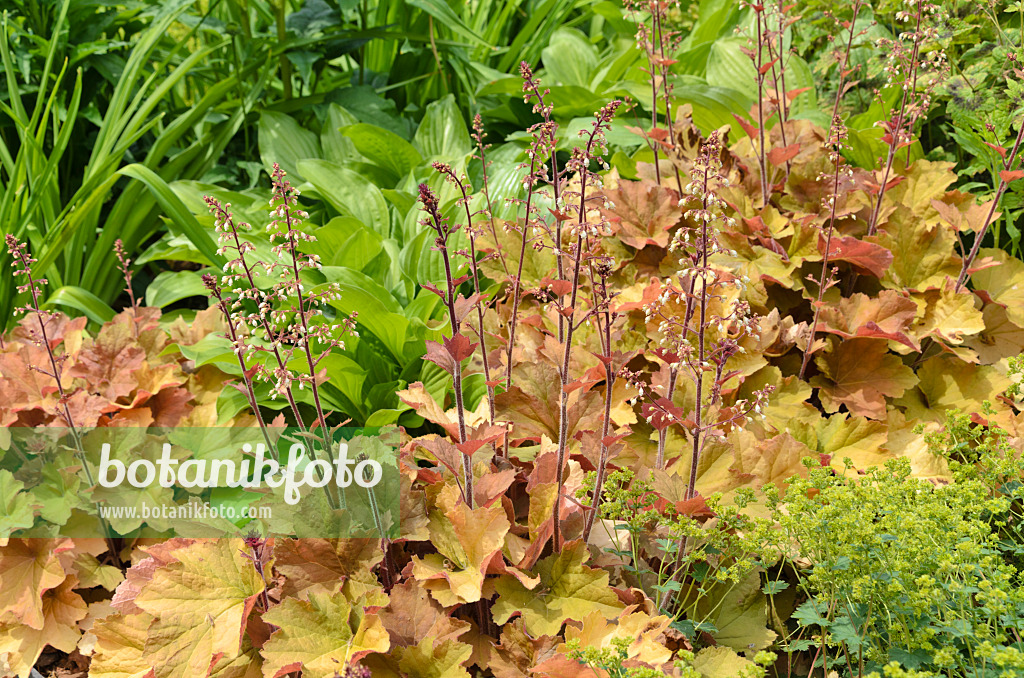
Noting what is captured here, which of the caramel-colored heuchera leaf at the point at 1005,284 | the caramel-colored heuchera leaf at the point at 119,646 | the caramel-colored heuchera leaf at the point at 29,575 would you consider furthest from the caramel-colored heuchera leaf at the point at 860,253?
the caramel-colored heuchera leaf at the point at 29,575

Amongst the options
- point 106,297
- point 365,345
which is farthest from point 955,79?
point 106,297

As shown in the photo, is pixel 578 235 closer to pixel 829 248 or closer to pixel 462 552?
pixel 462 552

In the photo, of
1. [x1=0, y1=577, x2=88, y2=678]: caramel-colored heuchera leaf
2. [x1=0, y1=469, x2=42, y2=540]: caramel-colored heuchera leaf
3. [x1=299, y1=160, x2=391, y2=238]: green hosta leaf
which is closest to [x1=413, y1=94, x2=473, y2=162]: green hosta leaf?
[x1=299, y1=160, x2=391, y2=238]: green hosta leaf

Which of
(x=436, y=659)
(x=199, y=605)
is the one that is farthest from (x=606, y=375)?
(x=199, y=605)

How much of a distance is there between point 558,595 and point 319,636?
44 centimetres

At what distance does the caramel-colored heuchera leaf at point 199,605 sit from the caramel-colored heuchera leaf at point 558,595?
47 centimetres

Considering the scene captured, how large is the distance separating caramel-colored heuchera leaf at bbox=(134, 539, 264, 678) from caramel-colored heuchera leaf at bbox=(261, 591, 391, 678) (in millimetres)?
117

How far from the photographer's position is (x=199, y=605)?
4.91 feet

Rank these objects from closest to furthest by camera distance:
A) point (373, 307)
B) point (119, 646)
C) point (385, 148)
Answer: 1. point (119, 646)
2. point (373, 307)
3. point (385, 148)

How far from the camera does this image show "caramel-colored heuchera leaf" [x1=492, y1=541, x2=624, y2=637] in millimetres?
1424

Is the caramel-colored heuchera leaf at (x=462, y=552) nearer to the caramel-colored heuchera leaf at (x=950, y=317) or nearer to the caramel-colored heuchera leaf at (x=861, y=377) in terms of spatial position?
the caramel-colored heuchera leaf at (x=861, y=377)

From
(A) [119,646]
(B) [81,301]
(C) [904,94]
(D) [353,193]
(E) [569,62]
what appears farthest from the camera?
(E) [569,62]

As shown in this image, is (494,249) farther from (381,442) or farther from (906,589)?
(906,589)

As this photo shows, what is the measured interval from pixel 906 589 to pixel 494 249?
1405 millimetres
